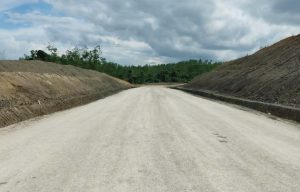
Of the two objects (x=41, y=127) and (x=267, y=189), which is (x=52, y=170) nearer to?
(x=267, y=189)

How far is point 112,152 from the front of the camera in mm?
11164

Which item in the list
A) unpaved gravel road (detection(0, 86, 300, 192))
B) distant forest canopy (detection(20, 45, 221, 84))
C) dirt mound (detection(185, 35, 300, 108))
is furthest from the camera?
distant forest canopy (detection(20, 45, 221, 84))

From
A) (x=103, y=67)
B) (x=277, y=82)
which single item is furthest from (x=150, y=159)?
→ (x=103, y=67)

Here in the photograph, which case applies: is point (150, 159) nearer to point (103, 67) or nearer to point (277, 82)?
point (277, 82)

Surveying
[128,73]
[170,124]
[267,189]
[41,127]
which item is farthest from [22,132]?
[128,73]

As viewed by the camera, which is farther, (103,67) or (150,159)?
(103,67)

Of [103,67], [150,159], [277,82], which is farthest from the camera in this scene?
[103,67]

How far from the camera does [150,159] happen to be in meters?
10.2

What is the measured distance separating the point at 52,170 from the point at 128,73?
572ft

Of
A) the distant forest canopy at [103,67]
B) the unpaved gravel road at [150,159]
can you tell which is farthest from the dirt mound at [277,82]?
the distant forest canopy at [103,67]

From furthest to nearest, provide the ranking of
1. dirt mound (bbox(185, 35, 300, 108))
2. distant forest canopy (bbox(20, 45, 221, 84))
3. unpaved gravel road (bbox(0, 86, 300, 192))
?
distant forest canopy (bbox(20, 45, 221, 84)) < dirt mound (bbox(185, 35, 300, 108)) < unpaved gravel road (bbox(0, 86, 300, 192))

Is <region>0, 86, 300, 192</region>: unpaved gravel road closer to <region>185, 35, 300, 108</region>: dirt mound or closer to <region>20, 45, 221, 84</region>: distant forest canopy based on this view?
<region>185, 35, 300, 108</region>: dirt mound

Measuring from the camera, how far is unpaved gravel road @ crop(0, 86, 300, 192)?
8016 millimetres

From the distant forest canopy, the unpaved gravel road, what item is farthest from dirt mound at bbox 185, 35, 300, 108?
the distant forest canopy
